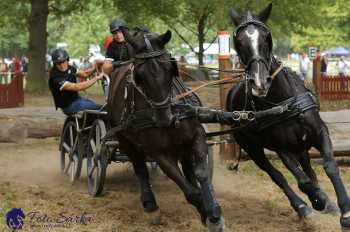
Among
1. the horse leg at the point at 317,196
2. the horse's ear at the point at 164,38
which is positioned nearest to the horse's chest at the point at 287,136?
the horse leg at the point at 317,196

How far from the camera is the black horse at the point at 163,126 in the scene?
19.8ft

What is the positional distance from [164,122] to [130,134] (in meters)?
0.82

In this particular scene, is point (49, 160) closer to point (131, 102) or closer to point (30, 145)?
point (30, 145)

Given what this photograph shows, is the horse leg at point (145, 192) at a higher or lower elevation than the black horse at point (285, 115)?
lower

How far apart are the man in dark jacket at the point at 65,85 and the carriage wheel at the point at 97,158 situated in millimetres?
592

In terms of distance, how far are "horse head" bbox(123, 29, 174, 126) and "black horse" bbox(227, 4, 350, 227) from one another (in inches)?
29.9

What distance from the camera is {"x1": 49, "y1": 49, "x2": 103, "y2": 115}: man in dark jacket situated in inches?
354

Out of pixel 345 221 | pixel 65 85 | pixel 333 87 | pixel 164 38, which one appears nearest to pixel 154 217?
pixel 164 38

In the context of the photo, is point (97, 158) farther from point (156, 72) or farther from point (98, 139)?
point (156, 72)

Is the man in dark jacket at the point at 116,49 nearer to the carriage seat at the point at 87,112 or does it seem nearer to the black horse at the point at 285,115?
the carriage seat at the point at 87,112

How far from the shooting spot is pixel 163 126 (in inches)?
243

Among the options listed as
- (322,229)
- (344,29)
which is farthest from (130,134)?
(344,29)

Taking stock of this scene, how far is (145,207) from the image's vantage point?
7.11 metres

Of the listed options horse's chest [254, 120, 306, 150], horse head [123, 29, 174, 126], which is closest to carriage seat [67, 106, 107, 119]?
horse head [123, 29, 174, 126]
